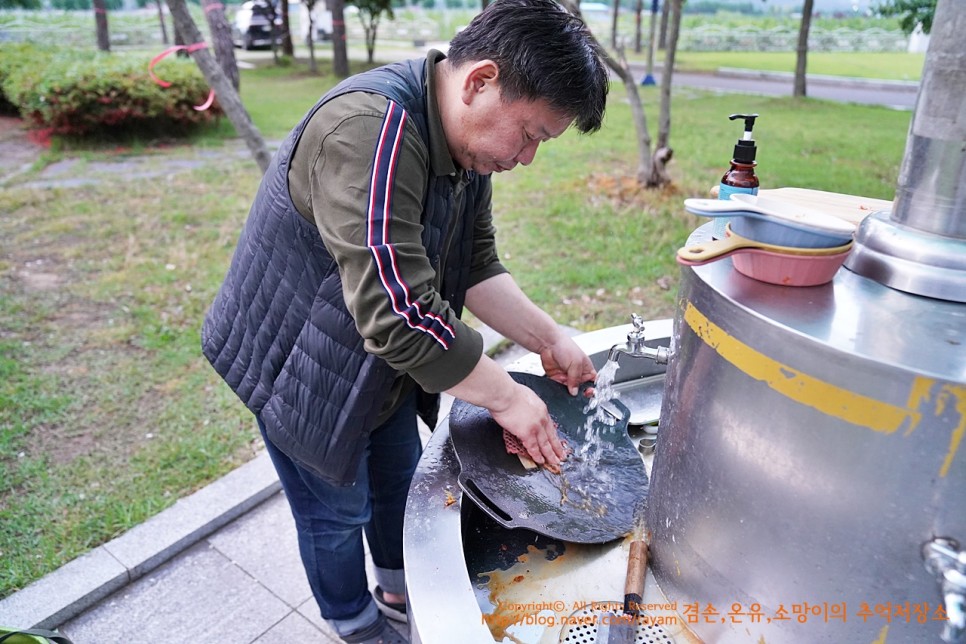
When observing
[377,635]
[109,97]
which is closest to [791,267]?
[377,635]

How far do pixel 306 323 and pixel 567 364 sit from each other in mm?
761

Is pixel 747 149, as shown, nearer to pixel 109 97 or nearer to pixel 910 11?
pixel 910 11

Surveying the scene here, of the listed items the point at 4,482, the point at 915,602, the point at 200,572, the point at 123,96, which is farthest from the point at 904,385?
the point at 123,96

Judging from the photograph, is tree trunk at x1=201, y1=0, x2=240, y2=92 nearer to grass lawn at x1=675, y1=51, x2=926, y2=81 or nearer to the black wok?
the black wok

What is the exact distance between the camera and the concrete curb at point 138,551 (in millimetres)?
2293

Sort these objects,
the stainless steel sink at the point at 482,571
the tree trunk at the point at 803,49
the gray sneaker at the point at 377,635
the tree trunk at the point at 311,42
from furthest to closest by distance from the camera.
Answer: the tree trunk at the point at 311,42
the tree trunk at the point at 803,49
the gray sneaker at the point at 377,635
the stainless steel sink at the point at 482,571

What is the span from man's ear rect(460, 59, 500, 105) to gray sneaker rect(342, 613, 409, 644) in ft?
5.48

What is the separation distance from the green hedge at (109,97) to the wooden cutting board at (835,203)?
32.1 feet

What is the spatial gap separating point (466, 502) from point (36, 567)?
6.46 feet

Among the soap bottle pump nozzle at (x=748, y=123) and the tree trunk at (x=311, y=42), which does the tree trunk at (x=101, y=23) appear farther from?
the soap bottle pump nozzle at (x=748, y=123)

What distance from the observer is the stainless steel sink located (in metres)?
1.21

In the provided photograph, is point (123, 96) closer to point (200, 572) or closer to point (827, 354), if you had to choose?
point (200, 572)

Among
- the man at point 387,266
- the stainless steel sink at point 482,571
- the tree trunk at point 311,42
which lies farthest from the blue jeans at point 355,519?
the tree trunk at point 311,42

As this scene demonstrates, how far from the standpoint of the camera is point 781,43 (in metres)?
27.9
